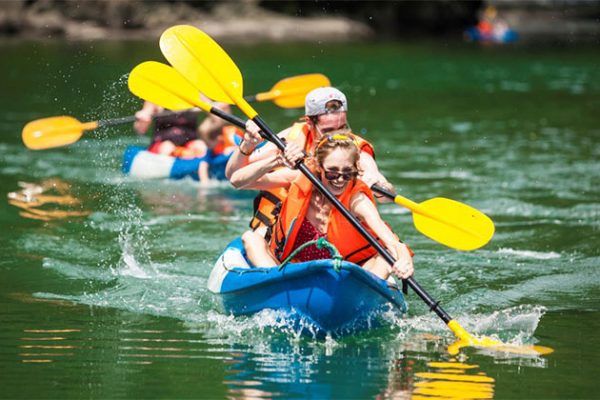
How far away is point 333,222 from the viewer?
572 cm

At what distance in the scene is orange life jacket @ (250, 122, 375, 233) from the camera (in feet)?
20.1

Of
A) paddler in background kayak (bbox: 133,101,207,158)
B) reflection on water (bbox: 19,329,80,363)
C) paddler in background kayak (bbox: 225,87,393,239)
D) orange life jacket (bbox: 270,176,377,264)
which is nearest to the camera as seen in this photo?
reflection on water (bbox: 19,329,80,363)

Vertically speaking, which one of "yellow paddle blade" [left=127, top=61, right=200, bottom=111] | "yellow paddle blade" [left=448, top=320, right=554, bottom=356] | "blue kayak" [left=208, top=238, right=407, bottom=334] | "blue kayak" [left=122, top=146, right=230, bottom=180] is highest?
"blue kayak" [left=122, top=146, right=230, bottom=180]

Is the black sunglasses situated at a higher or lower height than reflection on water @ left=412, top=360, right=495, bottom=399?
higher

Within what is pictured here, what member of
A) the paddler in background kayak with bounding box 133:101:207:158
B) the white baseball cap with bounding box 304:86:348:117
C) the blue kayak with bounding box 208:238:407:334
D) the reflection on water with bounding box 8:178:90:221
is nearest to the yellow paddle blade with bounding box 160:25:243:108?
the white baseball cap with bounding box 304:86:348:117

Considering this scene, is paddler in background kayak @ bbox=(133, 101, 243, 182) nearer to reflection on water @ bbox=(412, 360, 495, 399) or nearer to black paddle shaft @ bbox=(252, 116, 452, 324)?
black paddle shaft @ bbox=(252, 116, 452, 324)

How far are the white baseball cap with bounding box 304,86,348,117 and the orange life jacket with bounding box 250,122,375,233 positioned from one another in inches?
6.2

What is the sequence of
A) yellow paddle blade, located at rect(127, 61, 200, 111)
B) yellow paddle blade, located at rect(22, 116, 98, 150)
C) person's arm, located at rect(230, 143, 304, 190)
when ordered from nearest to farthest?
person's arm, located at rect(230, 143, 304, 190)
yellow paddle blade, located at rect(127, 61, 200, 111)
yellow paddle blade, located at rect(22, 116, 98, 150)

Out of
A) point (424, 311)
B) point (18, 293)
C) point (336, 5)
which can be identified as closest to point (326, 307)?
point (424, 311)

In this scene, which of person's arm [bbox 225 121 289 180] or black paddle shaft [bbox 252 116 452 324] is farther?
person's arm [bbox 225 121 289 180]

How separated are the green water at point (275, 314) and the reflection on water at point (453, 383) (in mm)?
14

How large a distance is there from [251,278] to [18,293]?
1.71 metres

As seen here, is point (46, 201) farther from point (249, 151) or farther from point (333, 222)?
point (333, 222)

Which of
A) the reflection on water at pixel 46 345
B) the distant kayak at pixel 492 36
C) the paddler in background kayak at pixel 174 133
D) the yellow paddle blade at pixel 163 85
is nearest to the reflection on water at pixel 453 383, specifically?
the reflection on water at pixel 46 345
